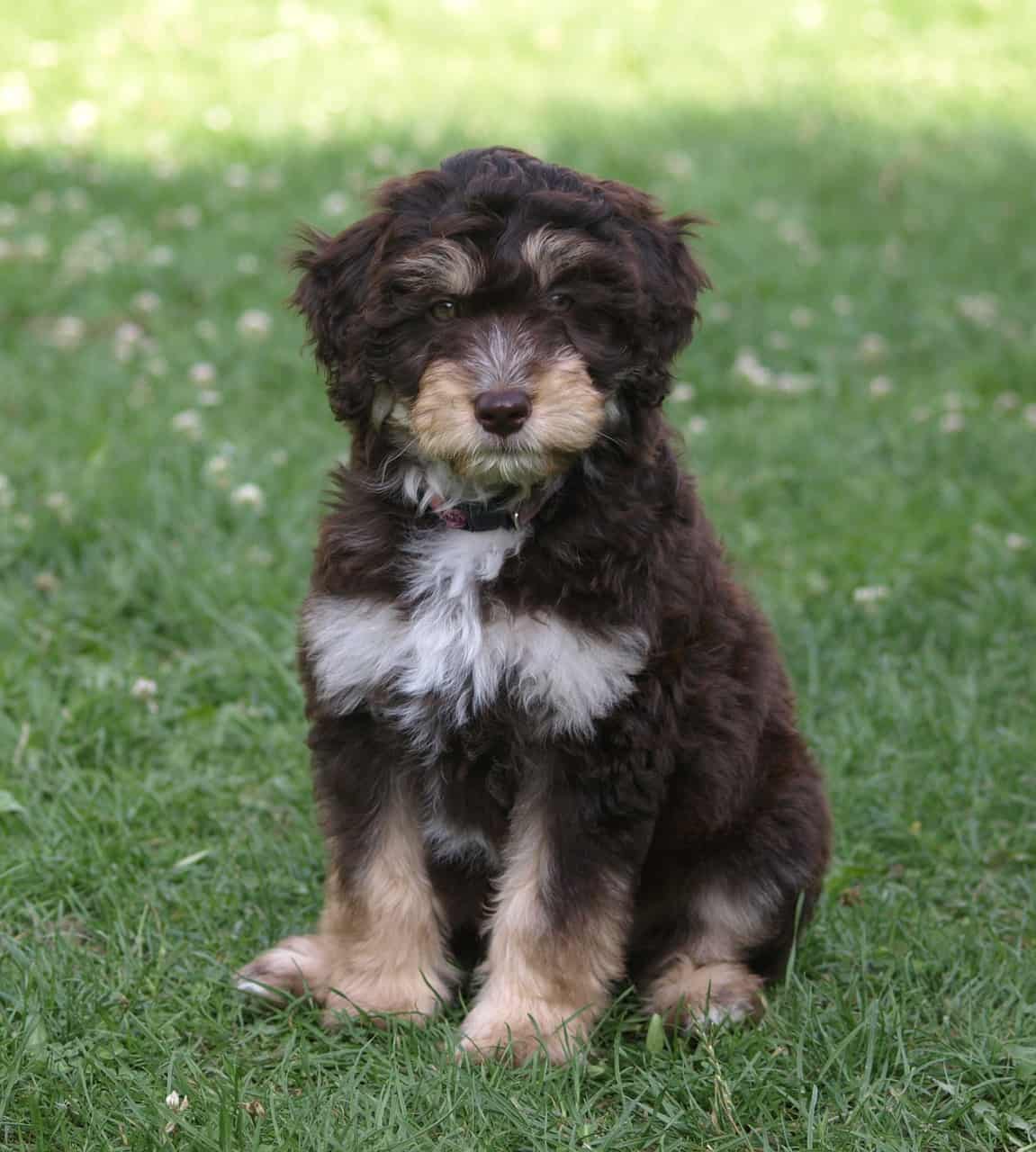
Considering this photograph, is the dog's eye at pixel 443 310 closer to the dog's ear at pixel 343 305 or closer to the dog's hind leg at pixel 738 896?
the dog's ear at pixel 343 305

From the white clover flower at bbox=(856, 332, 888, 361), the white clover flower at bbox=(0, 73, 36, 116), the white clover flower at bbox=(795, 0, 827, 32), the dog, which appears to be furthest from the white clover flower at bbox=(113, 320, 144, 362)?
the white clover flower at bbox=(795, 0, 827, 32)

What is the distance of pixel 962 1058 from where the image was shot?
3.31 metres

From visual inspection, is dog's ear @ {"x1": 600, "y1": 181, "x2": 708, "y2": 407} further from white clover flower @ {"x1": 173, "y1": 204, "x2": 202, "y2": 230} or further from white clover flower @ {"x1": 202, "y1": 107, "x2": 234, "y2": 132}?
white clover flower @ {"x1": 202, "y1": 107, "x2": 234, "y2": 132}

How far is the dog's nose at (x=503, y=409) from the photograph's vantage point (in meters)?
3.09

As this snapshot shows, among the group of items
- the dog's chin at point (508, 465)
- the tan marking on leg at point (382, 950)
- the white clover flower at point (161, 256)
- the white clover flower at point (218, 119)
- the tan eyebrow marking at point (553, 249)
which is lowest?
the white clover flower at point (218, 119)

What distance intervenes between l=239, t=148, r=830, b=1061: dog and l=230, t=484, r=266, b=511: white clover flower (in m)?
2.12

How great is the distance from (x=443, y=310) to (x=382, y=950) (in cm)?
145

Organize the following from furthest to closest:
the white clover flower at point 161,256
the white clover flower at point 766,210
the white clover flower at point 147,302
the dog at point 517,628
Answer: the white clover flower at point 766,210 → the white clover flower at point 161,256 → the white clover flower at point 147,302 → the dog at point 517,628

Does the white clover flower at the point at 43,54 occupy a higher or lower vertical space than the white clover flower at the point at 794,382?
lower

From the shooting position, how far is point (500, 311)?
3.23m

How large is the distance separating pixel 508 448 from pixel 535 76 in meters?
9.51

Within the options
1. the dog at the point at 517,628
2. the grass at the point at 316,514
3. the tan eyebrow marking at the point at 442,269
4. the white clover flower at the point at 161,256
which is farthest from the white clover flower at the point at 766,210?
the tan eyebrow marking at the point at 442,269

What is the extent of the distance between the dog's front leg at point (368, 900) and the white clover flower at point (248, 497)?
2.29 meters

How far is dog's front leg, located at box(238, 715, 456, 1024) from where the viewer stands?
3484mm
